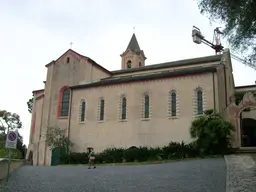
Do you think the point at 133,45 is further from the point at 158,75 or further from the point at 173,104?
the point at 173,104

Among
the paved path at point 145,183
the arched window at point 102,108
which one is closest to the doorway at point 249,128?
the arched window at point 102,108

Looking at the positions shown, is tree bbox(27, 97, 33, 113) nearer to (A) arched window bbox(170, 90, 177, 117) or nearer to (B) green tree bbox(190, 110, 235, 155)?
(A) arched window bbox(170, 90, 177, 117)

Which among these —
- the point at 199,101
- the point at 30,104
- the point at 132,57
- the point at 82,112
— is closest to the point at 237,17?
the point at 199,101

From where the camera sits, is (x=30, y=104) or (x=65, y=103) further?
(x=30, y=104)

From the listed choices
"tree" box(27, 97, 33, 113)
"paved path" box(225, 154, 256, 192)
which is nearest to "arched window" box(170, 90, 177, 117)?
"paved path" box(225, 154, 256, 192)

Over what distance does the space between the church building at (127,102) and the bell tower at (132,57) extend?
56.3ft

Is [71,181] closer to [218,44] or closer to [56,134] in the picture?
[56,134]

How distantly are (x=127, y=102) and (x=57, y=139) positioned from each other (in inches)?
321

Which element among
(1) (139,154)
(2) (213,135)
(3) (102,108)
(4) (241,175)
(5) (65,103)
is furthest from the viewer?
(5) (65,103)

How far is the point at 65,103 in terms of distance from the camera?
1347 inches

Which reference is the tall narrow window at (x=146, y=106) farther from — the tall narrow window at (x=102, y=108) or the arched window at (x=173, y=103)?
the tall narrow window at (x=102, y=108)

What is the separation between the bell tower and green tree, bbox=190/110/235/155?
32273 millimetres

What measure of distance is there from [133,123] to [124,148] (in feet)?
7.89

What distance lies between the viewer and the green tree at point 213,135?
2180cm
